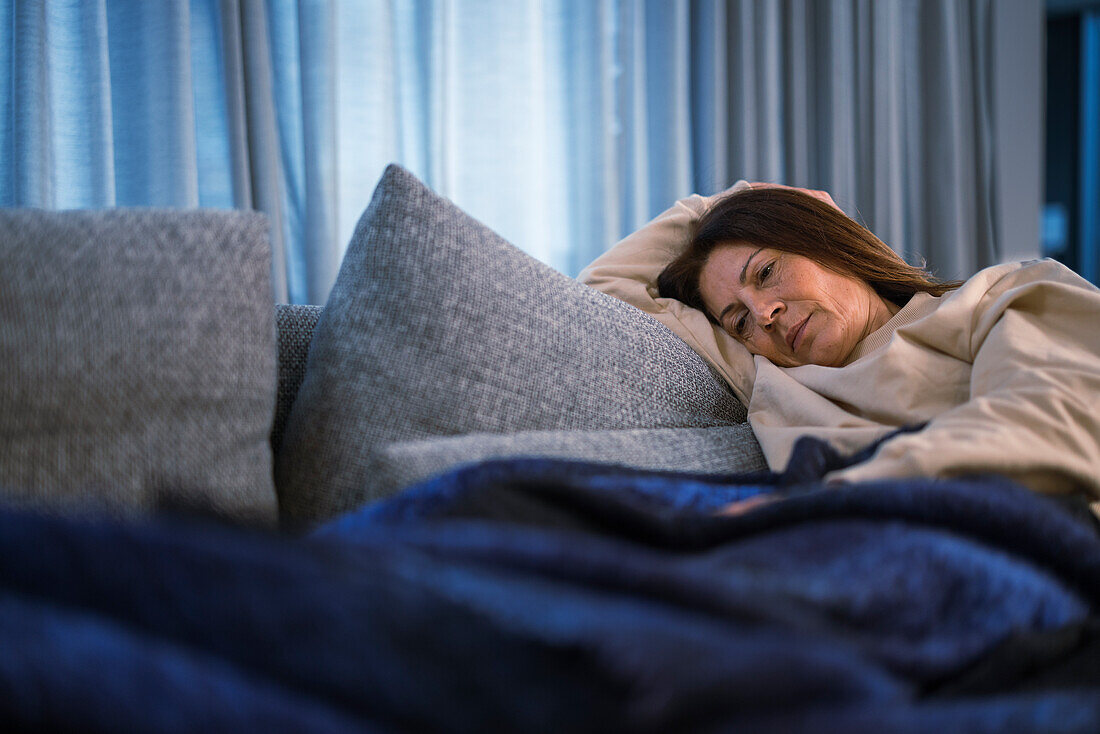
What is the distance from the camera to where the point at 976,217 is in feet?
11.1

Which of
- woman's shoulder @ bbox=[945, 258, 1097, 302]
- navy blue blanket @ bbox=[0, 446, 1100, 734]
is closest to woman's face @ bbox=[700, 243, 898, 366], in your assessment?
woman's shoulder @ bbox=[945, 258, 1097, 302]

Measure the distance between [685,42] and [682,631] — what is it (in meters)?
2.70

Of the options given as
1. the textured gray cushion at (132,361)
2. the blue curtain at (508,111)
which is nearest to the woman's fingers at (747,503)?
the textured gray cushion at (132,361)

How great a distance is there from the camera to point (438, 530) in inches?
20.1

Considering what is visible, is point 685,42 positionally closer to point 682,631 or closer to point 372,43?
point 372,43

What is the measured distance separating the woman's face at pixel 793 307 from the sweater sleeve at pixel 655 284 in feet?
0.16

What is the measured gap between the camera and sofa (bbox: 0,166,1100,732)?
0.37 metres

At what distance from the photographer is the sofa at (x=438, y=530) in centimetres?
37

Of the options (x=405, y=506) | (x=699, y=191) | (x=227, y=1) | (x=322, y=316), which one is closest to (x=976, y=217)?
(x=699, y=191)

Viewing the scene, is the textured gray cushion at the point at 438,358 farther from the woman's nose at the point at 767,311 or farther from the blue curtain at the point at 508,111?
the blue curtain at the point at 508,111

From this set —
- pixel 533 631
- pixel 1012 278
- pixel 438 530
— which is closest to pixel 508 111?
pixel 1012 278

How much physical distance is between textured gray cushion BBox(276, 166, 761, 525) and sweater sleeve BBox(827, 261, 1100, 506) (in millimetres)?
253

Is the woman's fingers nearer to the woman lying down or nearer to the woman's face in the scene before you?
the woman lying down

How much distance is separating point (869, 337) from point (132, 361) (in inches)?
39.9
